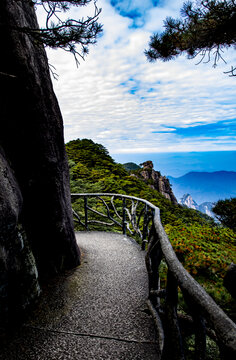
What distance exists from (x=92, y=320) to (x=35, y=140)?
2970 mm

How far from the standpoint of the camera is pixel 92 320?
292 cm

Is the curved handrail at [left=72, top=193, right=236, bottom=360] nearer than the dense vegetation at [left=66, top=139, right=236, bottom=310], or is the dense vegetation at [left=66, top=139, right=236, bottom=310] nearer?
the curved handrail at [left=72, top=193, right=236, bottom=360]

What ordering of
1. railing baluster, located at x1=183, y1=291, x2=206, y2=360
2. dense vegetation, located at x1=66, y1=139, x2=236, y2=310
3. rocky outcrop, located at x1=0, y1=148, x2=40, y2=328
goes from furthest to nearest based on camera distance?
dense vegetation, located at x1=66, y1=139, x2=236, y2=310, rocky outcrop, located at x1=0, y1=148, x2=40, y2=328, railing baluster, located at x1=183, y1=291, x2=206, y2=360

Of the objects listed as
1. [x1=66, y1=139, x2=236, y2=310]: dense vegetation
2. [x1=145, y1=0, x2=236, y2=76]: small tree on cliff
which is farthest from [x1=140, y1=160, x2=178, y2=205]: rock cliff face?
[x1=145, y1=0, x2=236, y2=76]: small tree on cliff

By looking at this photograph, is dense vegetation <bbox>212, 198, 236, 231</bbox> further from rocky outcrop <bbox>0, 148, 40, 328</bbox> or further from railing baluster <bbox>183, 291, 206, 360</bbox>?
railing baluster <bbox>183, 291, 206, 360</bbox>

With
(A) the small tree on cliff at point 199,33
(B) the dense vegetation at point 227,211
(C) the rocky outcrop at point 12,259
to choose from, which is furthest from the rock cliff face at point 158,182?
(C) the rocky outcrop at point 12,259

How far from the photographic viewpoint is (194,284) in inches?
57.7

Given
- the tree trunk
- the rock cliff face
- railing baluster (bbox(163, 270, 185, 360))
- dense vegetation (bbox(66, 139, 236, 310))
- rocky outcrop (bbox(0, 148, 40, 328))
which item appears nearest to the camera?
railing baluster (bbox(163, 270, 185, 360))

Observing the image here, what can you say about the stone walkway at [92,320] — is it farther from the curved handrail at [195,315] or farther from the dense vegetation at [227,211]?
the dense vegetation at [227,211]

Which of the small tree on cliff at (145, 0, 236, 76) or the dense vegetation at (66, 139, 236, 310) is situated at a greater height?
the small tree on cliff at (145, 0, 236, 76)

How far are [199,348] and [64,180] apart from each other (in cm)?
356

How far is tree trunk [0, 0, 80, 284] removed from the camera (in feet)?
9.84

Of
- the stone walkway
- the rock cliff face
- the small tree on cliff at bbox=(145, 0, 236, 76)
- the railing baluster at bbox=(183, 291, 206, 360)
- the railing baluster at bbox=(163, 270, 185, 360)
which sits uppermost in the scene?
the small tree on cliff at bbox=(145, 0, 236, 76)

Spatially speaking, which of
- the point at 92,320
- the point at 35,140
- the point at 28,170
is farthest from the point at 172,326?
the point at 35,140
